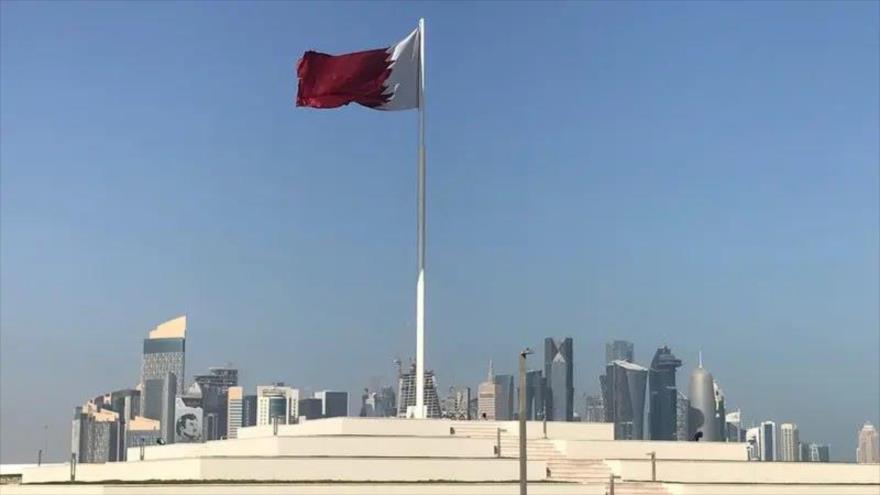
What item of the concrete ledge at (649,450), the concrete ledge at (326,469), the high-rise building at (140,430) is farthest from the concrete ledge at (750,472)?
the high-rise building at (140,430)

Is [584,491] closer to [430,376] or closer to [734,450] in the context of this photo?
[734,450]

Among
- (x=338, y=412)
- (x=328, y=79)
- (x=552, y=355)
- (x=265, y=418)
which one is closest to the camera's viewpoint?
(x=328, y=79)

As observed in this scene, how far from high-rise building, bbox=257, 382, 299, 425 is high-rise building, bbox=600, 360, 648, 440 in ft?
135

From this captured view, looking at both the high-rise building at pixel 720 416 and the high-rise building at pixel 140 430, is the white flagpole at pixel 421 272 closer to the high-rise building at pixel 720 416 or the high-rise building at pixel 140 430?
the high-rise building at pixel 720 416

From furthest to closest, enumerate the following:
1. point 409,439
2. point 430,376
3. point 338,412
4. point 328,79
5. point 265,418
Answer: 1. point 265,418
2. point 338,412
3. point 430,376
4. point 328,79
5. point 409,439

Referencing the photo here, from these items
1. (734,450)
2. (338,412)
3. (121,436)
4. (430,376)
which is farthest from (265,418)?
(734,450)

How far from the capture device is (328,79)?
4681 cm

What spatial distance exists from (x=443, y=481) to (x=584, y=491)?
430cm

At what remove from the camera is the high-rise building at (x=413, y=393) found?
194ft

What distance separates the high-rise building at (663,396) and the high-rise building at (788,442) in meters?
10.9

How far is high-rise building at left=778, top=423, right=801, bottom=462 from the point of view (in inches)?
4240

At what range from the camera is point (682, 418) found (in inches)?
5374

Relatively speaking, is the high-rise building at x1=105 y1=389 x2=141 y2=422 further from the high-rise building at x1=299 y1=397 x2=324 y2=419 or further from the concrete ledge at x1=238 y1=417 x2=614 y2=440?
the concrete ledge at x1=238 y1=417 x2=614 y2=440

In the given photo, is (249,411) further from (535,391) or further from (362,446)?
(362,446)
